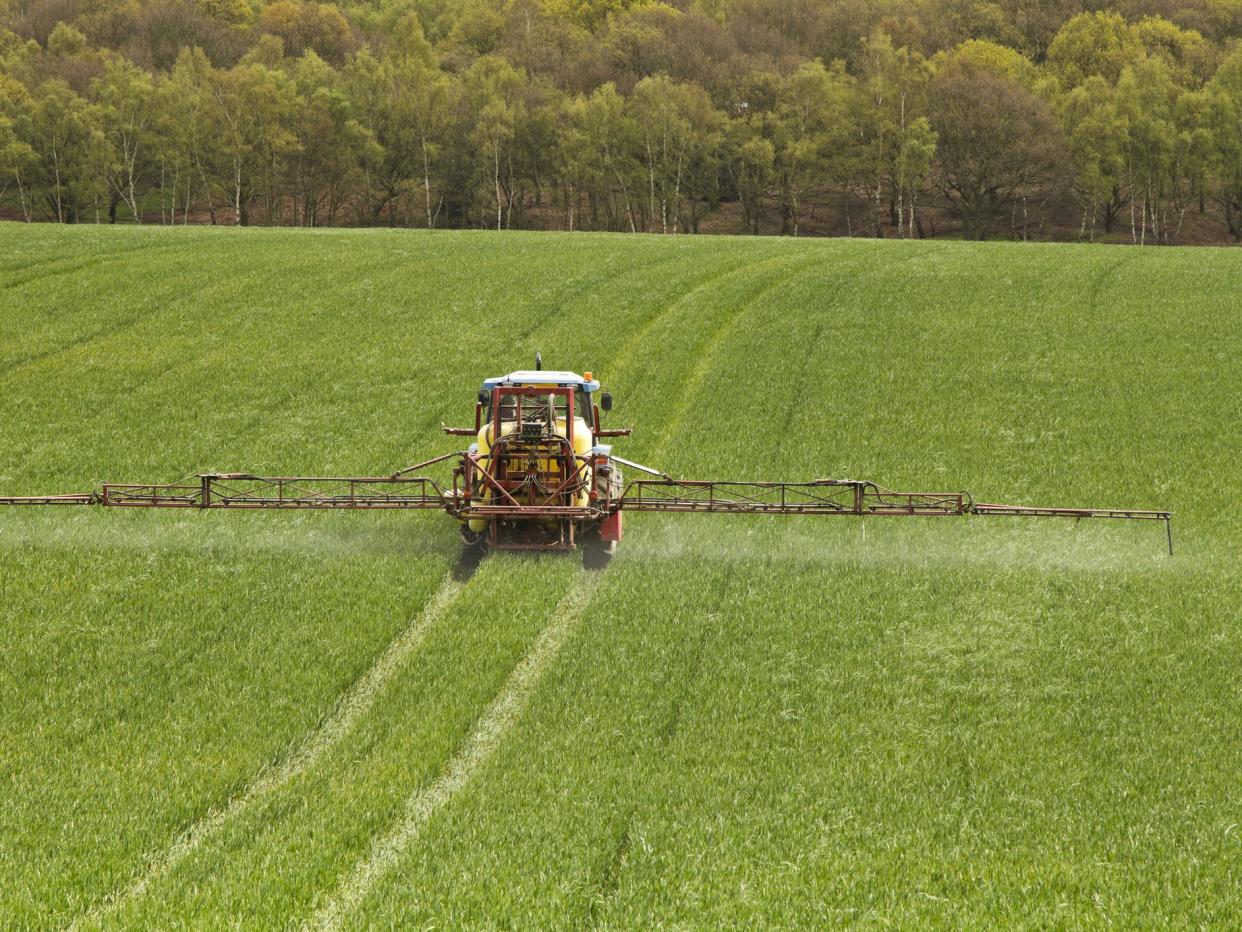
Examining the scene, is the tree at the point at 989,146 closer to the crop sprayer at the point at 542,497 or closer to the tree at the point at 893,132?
the tree at the point at 893,132

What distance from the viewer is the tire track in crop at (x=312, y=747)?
11.5 m

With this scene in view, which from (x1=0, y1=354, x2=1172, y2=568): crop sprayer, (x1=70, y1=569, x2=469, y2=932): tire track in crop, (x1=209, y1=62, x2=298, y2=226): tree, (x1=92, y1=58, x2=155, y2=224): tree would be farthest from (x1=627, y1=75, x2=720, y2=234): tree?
(x1=70, y1=569, x2=469, y2=932): tire track in crop

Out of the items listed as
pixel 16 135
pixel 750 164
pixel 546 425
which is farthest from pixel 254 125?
pixel 546 425

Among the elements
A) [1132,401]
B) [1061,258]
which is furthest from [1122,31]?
[1132,401]

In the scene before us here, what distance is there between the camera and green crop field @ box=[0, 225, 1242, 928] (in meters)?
11.6

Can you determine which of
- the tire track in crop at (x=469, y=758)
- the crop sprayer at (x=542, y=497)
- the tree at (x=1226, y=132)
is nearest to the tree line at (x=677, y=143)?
the tree at (x=1226, y=132)

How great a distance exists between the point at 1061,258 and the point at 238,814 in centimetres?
4176

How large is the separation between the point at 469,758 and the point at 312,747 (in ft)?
6.21

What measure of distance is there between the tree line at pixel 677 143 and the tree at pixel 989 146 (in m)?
0.17

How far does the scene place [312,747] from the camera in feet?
47.9

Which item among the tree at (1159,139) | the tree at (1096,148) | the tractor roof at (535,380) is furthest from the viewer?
the tree at (1096,148)

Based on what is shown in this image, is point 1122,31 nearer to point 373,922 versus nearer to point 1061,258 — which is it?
point 1061,258

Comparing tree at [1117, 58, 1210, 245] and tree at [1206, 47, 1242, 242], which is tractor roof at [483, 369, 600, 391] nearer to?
tree at [1117, 58, 1210, 245]

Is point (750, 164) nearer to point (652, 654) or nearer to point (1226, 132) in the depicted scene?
point (1226, 132)
